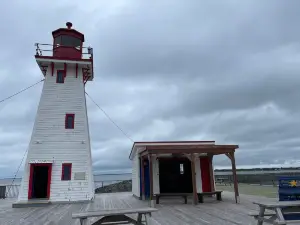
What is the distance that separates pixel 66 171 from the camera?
12.5 meters

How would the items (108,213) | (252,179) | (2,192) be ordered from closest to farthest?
(108,213) < (2,192) < (252,179)

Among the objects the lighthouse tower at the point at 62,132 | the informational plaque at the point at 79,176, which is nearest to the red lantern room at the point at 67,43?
the lighthouse tower at the point at 62,132

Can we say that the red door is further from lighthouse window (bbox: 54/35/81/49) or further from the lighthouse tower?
lighthouse window (bbox: 54/35/81/49)

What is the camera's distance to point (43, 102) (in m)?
13.2

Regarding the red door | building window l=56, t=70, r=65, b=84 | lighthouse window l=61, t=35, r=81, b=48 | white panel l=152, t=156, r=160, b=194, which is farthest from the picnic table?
lighthouse window l=61, t=35, r=81, b=48

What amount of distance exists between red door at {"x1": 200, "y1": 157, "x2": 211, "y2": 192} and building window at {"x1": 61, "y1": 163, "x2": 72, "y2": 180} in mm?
7064

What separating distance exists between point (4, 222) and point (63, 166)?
191 inches

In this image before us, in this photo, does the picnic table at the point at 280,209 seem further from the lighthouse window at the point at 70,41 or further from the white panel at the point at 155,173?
the lighthouse window at the point at 70,41

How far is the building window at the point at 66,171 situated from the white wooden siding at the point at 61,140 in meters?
0.15

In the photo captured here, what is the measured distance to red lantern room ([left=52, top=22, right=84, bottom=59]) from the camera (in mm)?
13999

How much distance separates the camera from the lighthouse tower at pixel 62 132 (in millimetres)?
12320

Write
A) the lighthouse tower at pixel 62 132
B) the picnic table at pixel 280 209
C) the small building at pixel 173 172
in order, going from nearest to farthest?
the picnic table at pixel 280 209
the lighthouse tower at pixel 62 132
the small building at pixel 173 172

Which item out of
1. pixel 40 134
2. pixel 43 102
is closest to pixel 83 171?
pixel 40 134

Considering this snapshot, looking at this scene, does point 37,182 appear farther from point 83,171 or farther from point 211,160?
point 211,160
